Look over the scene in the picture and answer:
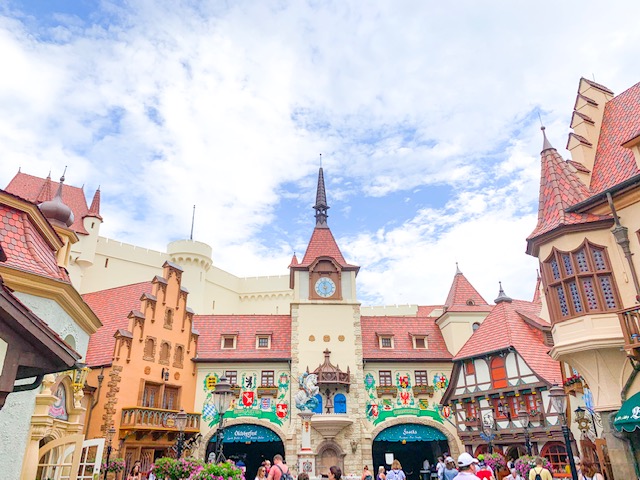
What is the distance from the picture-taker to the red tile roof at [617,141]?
16.1 metres

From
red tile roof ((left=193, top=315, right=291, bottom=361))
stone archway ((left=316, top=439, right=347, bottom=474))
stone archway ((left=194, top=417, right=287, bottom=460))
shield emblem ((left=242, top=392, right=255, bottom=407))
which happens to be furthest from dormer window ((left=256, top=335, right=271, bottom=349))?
stone archway ((left=316, top=439, right=347, bottom=474))

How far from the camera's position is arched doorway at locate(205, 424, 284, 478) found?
31.0m

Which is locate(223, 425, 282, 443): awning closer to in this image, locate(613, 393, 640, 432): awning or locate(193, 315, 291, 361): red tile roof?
locate(193, 315, 291, 361): red tile roof

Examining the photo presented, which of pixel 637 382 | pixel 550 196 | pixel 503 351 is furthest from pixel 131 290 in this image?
pixel 637 382

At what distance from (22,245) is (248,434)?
70.3 ft

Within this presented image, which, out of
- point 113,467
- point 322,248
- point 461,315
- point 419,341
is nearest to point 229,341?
point 322,248

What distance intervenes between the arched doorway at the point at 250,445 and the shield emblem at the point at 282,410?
1152 millimetres

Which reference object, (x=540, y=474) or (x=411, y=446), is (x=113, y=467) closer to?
(x=540, y=474)

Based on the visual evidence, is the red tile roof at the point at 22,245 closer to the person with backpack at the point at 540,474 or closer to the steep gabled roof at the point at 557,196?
the person with backpack at the point at 540,474

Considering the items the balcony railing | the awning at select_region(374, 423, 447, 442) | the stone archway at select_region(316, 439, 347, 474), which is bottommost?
the stone archway at select_region(316, 439, 347, 474)

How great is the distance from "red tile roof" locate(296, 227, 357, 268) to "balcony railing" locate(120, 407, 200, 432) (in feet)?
43.6

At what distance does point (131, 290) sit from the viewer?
3375 cm

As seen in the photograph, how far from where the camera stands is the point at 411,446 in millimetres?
35812

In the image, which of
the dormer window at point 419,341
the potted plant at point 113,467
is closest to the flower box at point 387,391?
the dormer window at point 419,341
